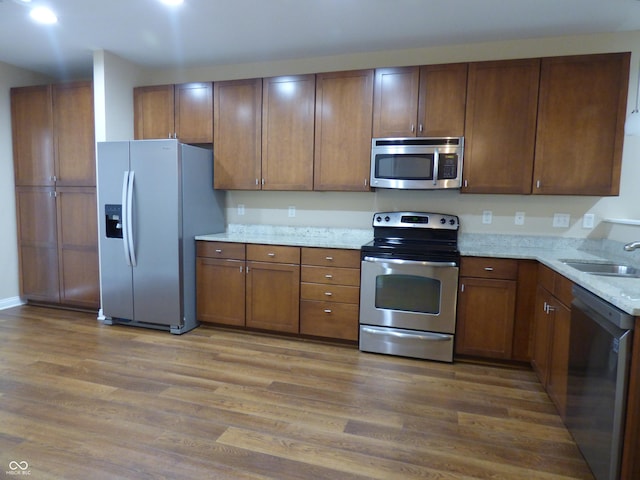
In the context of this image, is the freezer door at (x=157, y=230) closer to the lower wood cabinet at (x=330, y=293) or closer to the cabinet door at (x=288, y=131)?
the cabinet door at (x=288, y=131)

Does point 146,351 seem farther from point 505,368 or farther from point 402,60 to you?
point 402,60

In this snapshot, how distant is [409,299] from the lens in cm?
308

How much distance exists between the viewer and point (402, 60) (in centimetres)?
352

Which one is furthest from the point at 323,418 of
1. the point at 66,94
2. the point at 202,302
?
the point at 66,94

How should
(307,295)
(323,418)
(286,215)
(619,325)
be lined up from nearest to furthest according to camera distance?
1. (619,325)
2. (323,418)
3. (307,295)
4. (286,215)

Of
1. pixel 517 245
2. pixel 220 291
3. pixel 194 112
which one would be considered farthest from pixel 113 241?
pixel 517 245

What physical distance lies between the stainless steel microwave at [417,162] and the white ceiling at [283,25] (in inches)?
34.0

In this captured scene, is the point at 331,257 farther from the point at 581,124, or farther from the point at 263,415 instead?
the point at 581,124

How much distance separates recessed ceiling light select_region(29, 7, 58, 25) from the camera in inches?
113

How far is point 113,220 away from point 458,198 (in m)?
3.15

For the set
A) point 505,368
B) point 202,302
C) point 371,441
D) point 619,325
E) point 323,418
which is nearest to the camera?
point 619,325

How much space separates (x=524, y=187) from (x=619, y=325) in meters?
1.75

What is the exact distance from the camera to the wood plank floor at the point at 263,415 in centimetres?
182

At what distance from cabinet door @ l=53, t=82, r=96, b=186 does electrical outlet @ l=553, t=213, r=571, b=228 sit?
168 inches
